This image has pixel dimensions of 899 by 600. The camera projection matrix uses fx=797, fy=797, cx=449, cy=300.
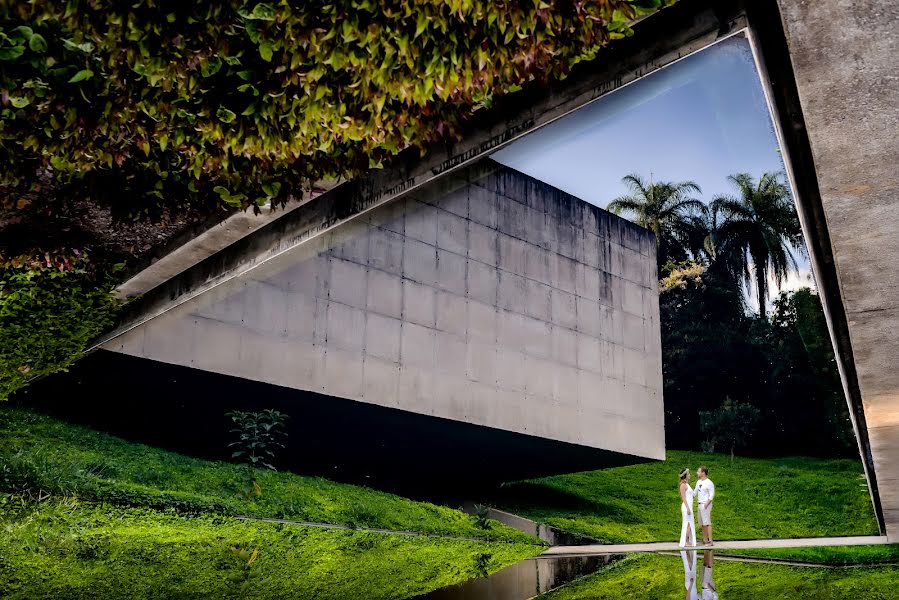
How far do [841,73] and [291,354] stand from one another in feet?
53.4

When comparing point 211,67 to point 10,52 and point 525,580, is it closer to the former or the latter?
point 10,52

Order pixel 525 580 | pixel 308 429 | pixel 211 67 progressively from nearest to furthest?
1. pixel 211 67
2. pixel 525 580
3. pixel 308 429

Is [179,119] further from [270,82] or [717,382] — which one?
[717,382]

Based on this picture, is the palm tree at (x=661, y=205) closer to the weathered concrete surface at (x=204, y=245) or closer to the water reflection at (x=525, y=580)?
the water reflection at (x=525, y=580)

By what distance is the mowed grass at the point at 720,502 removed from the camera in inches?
982

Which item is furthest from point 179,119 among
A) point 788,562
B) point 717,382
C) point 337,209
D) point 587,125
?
point 717,382

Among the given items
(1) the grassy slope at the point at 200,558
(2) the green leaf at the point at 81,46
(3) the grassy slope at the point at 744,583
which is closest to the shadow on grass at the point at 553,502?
(1) the grassy slope at the point at 200,558

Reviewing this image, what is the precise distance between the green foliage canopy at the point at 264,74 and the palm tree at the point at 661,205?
1711 inches

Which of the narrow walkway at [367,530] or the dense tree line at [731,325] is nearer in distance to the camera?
the narrow walkway at [367,530]

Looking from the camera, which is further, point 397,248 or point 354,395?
point 397,248

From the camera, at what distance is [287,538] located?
41.8ft

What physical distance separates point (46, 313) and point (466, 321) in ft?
41.3

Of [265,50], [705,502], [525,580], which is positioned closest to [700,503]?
[705,502]

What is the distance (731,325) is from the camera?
4591 cm
